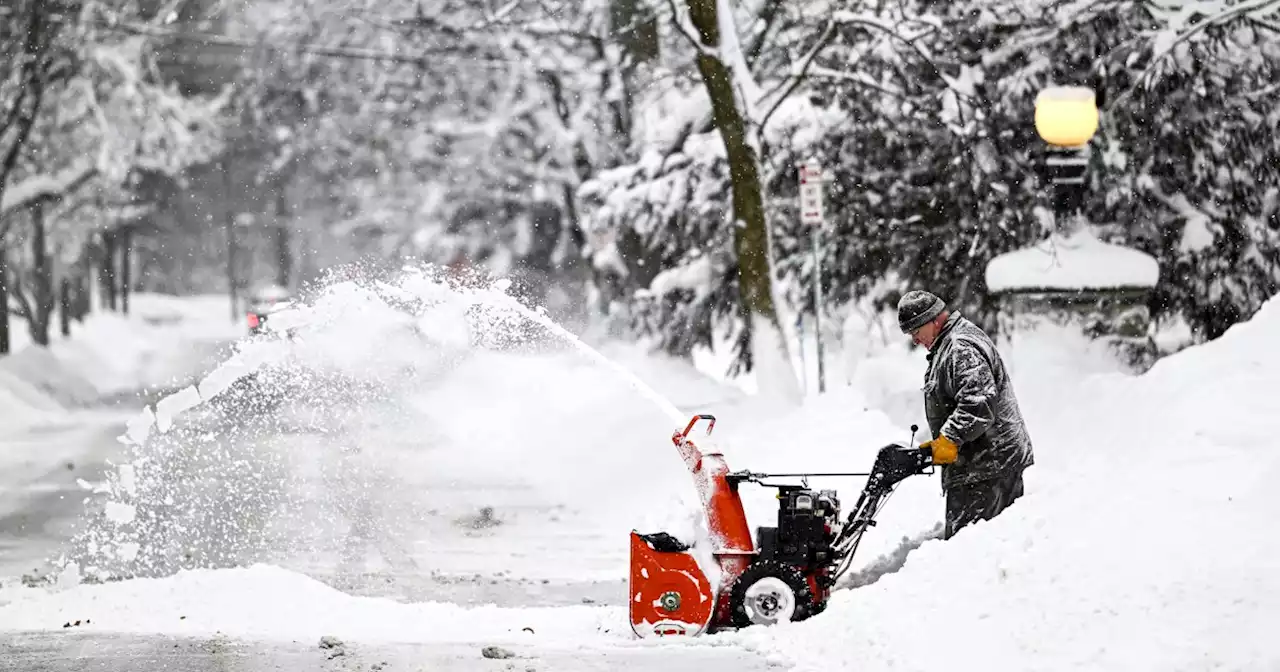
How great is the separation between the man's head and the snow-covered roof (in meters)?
7.82

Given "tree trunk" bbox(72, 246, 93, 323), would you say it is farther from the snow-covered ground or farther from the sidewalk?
the snow-covered ground

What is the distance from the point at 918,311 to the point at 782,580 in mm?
1438

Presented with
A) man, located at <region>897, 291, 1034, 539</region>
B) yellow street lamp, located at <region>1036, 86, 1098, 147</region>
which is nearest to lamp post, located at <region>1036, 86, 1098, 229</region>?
yellow street lamp, located at <region>1036, 86, 1098, 147</region>

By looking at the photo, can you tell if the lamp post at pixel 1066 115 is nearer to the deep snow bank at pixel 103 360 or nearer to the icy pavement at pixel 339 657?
the icy pavement at pixel 339 657

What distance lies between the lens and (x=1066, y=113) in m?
15.3

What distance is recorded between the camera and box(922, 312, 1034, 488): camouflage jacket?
7.67m

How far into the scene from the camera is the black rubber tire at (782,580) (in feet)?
24.9

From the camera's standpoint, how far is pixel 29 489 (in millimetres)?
16172

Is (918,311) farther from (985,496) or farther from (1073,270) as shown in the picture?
(1073,270)

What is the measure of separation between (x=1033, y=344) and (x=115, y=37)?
2276 centimetres

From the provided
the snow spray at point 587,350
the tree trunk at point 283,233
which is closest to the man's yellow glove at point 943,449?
the snow spray at point 587,350

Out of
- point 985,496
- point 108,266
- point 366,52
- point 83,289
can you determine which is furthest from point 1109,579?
point 83,289

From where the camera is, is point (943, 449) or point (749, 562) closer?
point (943, 449)

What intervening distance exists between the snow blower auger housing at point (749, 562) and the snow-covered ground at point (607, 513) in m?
0.16
